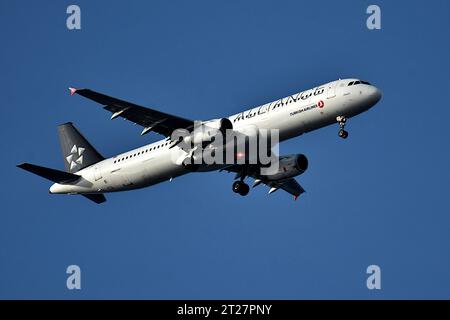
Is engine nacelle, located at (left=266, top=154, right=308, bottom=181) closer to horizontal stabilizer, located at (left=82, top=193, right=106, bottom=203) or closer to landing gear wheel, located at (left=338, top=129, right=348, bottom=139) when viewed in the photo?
landing gear wheel, located at (left=338, top=129, right=348, bottom=139)

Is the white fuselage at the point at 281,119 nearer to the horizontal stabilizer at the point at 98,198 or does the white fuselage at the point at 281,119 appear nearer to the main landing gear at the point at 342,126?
the main landing gear at the point at 342,126

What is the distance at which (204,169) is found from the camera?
5438cm

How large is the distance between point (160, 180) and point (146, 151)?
2.11 meters

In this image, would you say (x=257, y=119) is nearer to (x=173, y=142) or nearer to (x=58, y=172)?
(x=173, y=142)

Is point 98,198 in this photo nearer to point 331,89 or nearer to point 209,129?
point 209,129

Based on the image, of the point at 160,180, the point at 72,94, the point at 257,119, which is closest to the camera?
the point at 72,94

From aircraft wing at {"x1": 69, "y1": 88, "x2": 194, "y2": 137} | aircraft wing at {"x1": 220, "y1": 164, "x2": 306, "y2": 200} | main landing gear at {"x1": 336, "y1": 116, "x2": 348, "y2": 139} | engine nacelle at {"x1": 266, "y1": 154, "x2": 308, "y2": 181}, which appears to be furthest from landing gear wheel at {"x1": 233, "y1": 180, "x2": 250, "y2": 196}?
main landing gear at {"x1": 336, "y1": 116, "x2": 348, "y2": 139}

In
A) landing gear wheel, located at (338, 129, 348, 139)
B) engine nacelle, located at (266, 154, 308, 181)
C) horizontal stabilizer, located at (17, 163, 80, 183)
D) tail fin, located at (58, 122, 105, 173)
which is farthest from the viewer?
tail fin, located at (58, 122, 105, 173)

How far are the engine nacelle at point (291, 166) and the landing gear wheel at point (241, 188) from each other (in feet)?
7.54

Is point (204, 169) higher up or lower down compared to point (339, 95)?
lower down

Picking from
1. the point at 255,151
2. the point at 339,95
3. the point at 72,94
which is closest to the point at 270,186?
the point at 255,151

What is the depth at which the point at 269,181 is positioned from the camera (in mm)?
60438

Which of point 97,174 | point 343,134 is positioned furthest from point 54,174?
point 343,134

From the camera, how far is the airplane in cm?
5091
